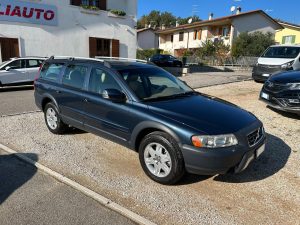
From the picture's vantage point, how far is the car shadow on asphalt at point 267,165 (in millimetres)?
4121

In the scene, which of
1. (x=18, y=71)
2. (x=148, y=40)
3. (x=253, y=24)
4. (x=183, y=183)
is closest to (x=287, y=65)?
(x=183, y=183)

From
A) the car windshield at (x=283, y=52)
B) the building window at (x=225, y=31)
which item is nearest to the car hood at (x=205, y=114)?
the car windshield at (x=283, y=52)

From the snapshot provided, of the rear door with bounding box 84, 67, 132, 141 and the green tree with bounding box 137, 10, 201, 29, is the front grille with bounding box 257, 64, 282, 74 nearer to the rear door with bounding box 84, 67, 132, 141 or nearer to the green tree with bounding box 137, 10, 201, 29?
the rear door with bounding box 84, 67, 132, 141

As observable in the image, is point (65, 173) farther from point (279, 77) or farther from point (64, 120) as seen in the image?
point (279, 77)

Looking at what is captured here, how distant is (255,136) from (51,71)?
421 cm

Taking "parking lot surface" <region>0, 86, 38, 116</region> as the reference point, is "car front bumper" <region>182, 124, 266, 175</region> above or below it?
above

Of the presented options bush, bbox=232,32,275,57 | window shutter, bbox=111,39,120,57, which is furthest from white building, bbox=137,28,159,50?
window shutter, bbox=111,39,120,57

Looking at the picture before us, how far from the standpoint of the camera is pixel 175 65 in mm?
25406

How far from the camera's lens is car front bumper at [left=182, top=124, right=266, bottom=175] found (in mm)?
3506

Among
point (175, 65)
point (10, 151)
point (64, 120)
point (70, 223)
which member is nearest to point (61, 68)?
point (64, 120)

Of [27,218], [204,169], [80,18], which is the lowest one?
[27,218]

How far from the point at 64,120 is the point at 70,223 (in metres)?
2.85

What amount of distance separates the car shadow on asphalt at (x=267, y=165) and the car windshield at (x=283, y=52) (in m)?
8.73

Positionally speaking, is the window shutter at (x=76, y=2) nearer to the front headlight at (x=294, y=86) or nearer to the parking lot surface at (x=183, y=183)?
the parking lot surface at (x=183, y=183)
